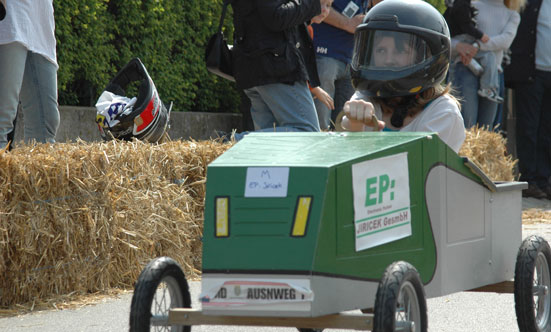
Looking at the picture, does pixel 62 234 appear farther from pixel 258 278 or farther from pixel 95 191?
pixel 258 278

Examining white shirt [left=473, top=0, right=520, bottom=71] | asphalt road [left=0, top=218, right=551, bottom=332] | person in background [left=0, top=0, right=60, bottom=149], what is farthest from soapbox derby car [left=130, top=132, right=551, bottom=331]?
white shirt [left=473, top=0, right=520, bottom=71]

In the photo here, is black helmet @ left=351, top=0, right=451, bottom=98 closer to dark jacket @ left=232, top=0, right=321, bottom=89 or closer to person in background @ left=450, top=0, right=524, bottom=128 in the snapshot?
dark jacket @ left=232, top=0, right=321, bottom=89

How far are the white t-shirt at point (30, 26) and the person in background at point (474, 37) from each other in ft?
15.7

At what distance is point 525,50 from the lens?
1050 cm

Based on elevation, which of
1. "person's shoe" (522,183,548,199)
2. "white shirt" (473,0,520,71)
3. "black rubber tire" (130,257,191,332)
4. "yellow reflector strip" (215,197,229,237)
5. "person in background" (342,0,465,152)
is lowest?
"person's shoe" (522,183,548,199)

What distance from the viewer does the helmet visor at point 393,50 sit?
13.7 feet

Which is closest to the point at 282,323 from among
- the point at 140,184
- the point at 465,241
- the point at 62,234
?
the point at 465,241

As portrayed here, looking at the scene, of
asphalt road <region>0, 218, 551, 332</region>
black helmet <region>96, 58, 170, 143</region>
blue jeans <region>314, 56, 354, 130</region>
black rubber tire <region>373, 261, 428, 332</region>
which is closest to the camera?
black rubber tire <region>373, 261, 428, 332</region>

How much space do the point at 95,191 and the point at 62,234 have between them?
1.14 feet

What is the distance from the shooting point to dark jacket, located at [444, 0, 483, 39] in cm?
962

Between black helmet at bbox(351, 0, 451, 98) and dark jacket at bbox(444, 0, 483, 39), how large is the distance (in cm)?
552

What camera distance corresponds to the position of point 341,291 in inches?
124

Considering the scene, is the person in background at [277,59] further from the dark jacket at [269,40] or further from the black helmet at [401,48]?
the black helmet at [401,48]

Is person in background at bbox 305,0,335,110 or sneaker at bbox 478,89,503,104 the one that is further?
sneaker at bbox 478,89,503,104
